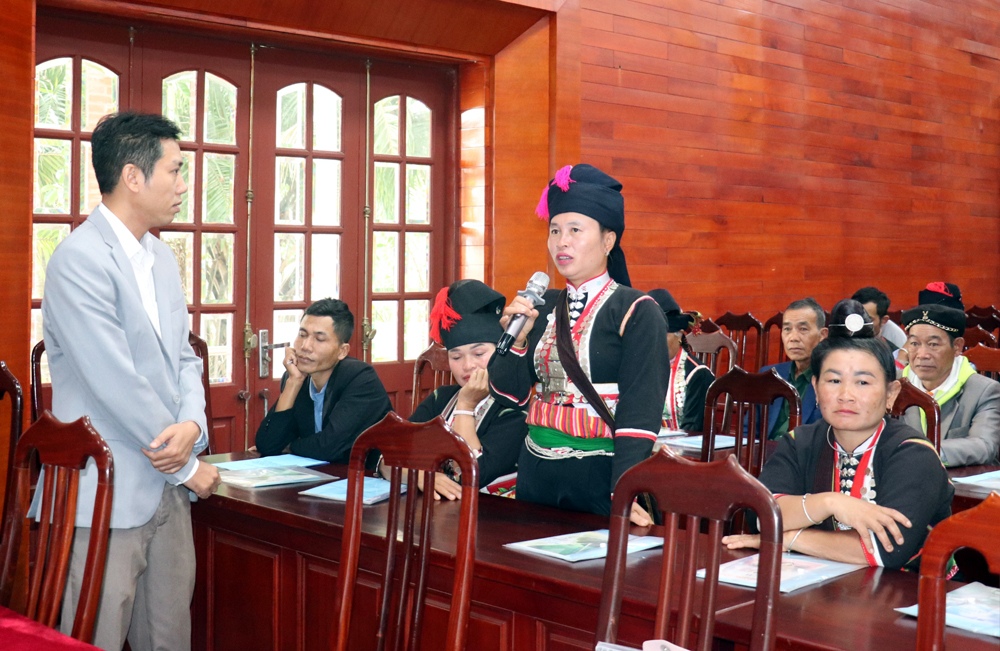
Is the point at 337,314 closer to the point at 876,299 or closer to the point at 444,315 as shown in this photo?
the point at 444,315

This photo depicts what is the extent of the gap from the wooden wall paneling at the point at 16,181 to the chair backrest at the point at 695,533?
8.74ft

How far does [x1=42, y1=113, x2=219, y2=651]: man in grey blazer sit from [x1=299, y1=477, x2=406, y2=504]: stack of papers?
245mm

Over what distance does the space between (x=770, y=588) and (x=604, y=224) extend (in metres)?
1.05

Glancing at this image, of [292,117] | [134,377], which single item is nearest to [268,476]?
[134,377]

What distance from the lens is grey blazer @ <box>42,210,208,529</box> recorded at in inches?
72.6

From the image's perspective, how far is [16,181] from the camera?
3348mm

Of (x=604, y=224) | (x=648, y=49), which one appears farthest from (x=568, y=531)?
(x=648, y=49)

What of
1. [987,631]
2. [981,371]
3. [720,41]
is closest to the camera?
[987,631]

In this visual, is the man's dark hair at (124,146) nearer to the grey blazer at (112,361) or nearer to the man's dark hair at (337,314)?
the grey blazer at (112,361)

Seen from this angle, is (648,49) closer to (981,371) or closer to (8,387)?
(981,371)

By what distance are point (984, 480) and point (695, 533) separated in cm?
175

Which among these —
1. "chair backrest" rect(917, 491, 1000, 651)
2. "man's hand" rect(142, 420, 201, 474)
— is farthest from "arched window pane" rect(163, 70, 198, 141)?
"chair backrest" rect(917, 491, 1000, 651)

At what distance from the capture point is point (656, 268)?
5156 mm

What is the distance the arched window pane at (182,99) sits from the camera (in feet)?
12.6
